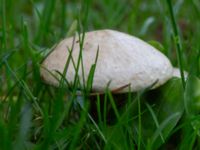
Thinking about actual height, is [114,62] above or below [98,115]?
above

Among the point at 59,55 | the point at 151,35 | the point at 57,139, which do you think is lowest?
the point at 151,35

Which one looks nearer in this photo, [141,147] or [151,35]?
[141,147]

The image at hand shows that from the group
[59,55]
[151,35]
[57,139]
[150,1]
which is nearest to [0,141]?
[57,139]

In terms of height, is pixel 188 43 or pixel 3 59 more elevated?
pixel 3 59

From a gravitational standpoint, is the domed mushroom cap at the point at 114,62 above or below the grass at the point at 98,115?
above

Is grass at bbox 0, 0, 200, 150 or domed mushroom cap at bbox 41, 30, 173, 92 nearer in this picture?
grass at bbox 0, 0, 200, 150

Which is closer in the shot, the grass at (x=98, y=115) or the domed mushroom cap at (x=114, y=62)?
the grass at (x=98, y=115)

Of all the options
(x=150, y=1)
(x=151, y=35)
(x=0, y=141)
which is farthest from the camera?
(x=150, y=1)

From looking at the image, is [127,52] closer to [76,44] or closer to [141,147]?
[76,44]
